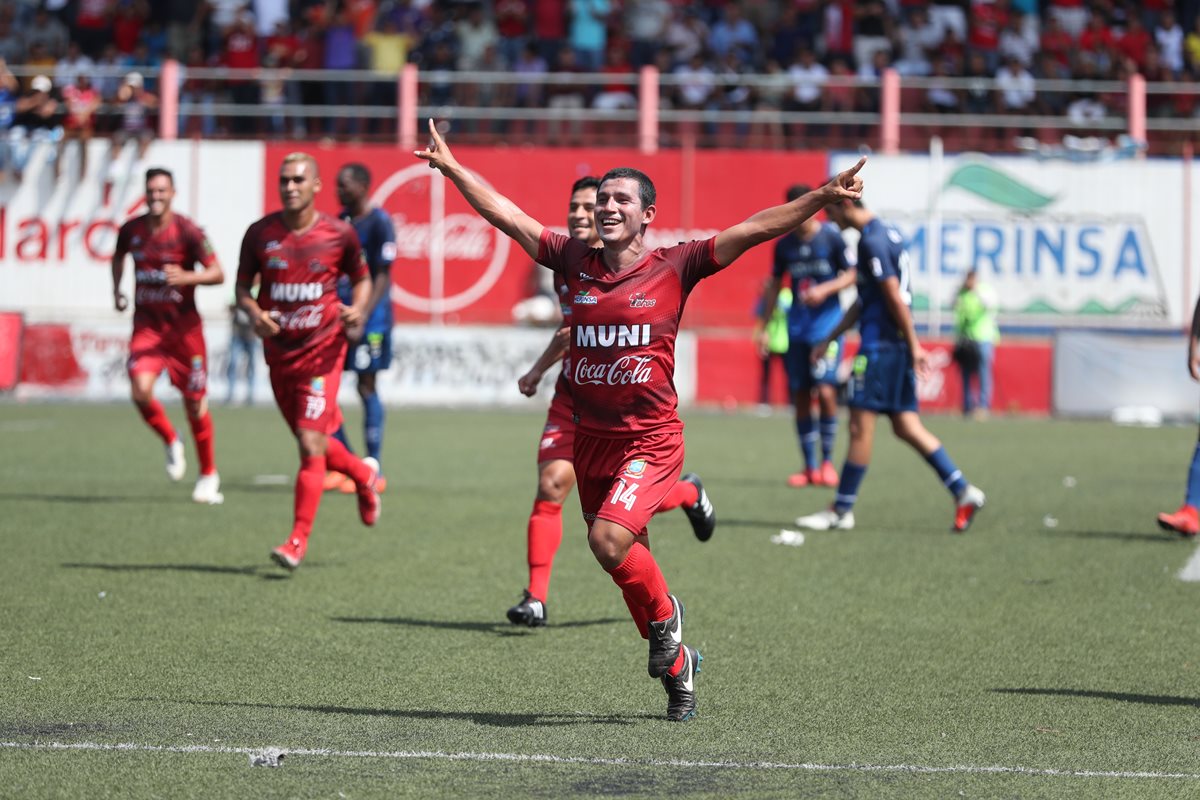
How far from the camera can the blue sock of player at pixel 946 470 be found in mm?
11539

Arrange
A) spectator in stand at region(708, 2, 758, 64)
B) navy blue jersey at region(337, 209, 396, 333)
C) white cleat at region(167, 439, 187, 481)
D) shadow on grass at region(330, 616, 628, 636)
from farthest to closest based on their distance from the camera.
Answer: spectator in stand at region(708, 2, 758, 64) < white cleat at region(167, 439, 187, 481) < navy blue jersey at region(337, 209, 396, 333) < shadow on grass at region(330, 616, 628, 636)

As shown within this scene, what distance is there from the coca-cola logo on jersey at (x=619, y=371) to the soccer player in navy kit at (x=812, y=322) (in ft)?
22.7

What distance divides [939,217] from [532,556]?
782 inches

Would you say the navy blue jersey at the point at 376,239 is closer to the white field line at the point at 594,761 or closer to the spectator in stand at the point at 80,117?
the white field line at the point at 594,761

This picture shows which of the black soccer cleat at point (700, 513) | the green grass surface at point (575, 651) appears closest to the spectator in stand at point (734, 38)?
the green grass surface at point (575, 651)

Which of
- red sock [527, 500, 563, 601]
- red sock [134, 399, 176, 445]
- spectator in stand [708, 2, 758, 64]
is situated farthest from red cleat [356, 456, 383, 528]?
spectator in stand [708, 2, 758, 64]

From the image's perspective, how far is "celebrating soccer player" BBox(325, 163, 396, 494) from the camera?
41.8 ft

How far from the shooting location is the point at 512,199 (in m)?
26.9

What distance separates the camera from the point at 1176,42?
28.5 meters

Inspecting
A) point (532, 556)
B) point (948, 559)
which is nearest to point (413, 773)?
point (532, 556)

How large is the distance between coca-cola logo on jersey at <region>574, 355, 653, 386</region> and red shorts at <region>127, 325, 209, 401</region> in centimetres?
686

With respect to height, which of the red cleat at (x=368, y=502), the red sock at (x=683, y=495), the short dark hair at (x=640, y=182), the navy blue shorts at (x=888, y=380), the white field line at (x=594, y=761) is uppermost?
the short dark hair at (x=640, y=182)

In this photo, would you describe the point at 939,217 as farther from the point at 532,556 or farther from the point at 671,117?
the point at 532,556

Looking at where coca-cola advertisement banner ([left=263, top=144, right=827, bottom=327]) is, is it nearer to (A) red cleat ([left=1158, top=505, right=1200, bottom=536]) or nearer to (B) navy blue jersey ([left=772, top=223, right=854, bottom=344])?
(B) navy blue jersey ([left=772, top=223, right=854, bottom=344])
